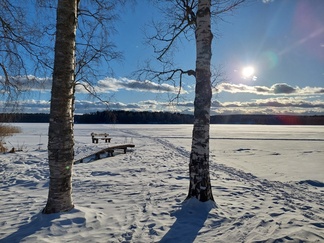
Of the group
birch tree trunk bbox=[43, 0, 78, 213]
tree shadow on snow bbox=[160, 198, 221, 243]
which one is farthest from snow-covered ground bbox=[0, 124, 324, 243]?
birch tree trunk bbox=[43, 0, 78, 213]

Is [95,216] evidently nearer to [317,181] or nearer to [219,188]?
[219,188]

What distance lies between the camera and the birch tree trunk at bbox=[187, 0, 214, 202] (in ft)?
15.9

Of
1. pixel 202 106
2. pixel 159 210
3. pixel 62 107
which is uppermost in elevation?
pixel 202 106

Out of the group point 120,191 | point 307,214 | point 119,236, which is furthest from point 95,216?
point 307,214

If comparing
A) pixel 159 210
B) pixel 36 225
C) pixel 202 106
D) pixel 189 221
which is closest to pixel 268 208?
pixel 189 221

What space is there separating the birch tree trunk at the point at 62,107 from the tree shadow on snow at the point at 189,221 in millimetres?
1845

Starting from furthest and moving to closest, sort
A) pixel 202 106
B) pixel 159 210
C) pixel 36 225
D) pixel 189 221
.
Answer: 1. pixel 202 106
2. pixel 159 210
3. pixel 189 221
4. pixel 36 225

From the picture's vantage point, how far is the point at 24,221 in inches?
156

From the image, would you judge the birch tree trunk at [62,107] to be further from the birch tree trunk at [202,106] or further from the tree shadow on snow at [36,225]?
the birch tree trunk at [202,106]

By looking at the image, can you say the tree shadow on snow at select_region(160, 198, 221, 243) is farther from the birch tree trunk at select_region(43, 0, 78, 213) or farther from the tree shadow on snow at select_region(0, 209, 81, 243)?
the birch tree trunk at select_region(43, 0, 78, 213)

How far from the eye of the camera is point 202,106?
4883 mm

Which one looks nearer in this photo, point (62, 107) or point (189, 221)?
point (62, 107)

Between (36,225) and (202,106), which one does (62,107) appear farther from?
(202,106)

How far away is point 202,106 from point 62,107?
2489mm
